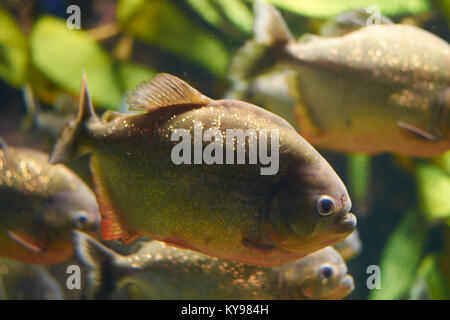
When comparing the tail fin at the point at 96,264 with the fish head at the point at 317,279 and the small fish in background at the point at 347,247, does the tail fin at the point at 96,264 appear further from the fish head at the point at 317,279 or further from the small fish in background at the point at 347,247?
the small fish in background at the point at 347,247

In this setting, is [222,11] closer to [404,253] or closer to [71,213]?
[71,213]

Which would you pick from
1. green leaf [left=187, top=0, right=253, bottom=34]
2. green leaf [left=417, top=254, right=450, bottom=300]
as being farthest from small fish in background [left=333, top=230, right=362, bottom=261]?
green leaf [left=187, top=0, right=253, bottom=34]

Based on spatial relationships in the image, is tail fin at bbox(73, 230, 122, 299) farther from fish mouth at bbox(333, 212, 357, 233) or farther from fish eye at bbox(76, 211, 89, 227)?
Result: fish mouth at bbox(333, 212, 357, 233)

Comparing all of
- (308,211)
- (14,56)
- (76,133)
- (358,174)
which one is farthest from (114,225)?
(14,56)

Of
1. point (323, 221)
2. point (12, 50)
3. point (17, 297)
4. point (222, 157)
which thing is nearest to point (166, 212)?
point (222, 157)
